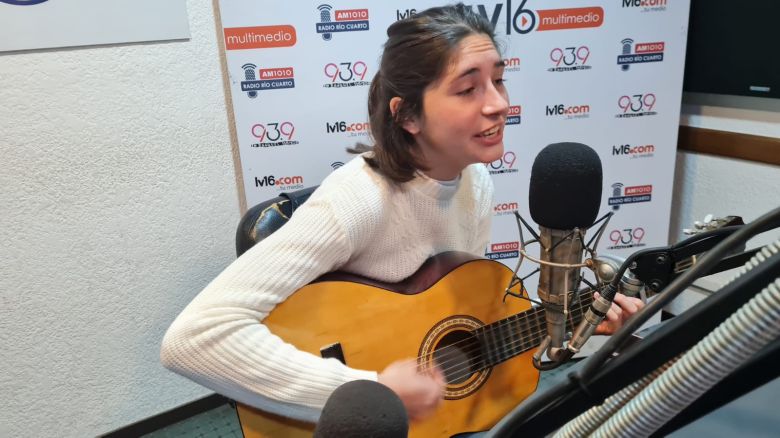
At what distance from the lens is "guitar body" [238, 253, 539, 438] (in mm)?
1172

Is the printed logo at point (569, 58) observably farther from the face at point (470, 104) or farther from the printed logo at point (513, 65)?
the face at point (470, 104)

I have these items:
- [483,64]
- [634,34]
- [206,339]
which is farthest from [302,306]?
[634,34]

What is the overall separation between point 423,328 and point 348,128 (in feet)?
3.95

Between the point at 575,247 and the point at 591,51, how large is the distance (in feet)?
6.21

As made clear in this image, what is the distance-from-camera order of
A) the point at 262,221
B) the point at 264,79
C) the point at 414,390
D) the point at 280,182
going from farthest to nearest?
the point at 280,182 → the point at 264,79 → the point at 262,221 → the point at 414,390

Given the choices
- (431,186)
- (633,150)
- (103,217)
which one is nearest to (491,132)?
(431,186)

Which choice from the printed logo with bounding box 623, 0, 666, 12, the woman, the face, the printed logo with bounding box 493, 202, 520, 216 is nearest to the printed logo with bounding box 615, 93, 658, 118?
the printed logo with bounding box 623, 0, 666, 12

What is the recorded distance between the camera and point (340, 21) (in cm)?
215

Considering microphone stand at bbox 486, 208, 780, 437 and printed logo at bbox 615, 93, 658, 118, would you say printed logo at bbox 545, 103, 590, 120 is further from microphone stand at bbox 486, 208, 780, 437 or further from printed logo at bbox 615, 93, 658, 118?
microphone stand at bbox 486, 208, 780, 437

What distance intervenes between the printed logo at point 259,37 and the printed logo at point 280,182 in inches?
19.6

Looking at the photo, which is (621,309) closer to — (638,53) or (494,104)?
(494,104)

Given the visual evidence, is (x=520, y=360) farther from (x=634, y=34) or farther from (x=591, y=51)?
(x=634, y=34)

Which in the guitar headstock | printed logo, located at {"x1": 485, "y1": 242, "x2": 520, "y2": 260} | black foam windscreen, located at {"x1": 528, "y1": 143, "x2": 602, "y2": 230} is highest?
black foam windscreen, located at {"x1": 528, "y1": 143, "x2": 602, "y2": 230}

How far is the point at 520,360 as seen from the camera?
134 cm
